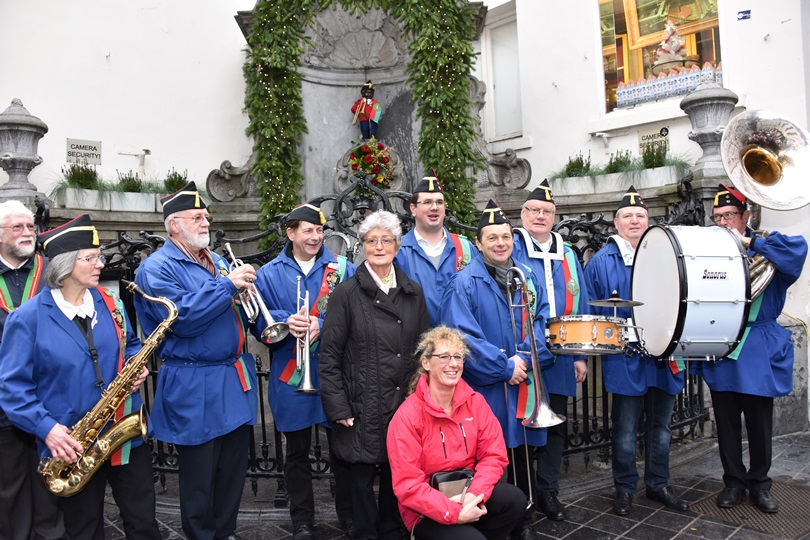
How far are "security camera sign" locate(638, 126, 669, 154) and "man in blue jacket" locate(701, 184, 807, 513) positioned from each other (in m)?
4.78

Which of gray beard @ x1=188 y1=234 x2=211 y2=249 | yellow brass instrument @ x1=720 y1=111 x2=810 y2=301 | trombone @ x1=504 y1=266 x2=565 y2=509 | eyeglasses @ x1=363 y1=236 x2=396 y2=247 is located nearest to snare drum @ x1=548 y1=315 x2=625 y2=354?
trombone @ x1=504 y1=266 x2=565 y2=509

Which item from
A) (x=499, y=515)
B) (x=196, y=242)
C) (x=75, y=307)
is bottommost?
(x=499, y=515)

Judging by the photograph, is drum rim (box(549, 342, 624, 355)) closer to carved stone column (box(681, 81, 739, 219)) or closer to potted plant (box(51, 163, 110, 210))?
carved stone column (box(681, 81, 739, 219))

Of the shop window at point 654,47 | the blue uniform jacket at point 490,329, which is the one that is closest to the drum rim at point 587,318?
the blue uniform jacket at point 490,329

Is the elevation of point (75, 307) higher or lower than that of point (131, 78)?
lower

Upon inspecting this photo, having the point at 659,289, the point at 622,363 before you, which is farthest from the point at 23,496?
the point at 659,289

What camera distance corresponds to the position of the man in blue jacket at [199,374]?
12.5 ft

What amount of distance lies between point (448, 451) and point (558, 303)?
160cm

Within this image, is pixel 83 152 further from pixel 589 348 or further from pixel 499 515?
pixel 499 515

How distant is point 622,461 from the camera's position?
4.73 m

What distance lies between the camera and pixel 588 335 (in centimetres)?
396

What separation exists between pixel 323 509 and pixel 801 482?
395cm

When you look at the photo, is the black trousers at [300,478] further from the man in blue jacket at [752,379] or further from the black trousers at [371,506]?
the man in blue jacket at [752,379]

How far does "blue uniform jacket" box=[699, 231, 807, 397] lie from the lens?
4.53 meters
